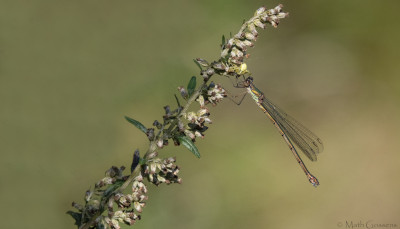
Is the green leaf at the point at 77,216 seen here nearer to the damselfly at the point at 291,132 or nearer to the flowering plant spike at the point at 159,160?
the flowering plant spike at the point at 159,160

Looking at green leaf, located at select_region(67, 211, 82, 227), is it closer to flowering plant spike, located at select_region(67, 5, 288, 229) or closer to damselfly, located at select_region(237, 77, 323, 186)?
flowering plant spike, located at select_region(67, 5, 288, 229)

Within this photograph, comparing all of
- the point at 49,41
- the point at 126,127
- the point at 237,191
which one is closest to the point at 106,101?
the point at 126,127

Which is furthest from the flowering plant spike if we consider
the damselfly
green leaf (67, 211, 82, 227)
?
the damselfly

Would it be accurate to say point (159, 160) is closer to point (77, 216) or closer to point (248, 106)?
point (77, 216)

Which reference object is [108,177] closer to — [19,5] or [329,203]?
[329,203]

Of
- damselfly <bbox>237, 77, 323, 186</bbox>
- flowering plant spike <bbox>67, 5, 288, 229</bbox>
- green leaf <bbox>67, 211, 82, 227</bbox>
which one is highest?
damselfly <bbox>237, 77, 323, 186</bbox>

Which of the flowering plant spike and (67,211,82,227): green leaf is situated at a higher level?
the flowering plant spike

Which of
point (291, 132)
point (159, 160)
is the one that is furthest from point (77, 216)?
point (291, 132)

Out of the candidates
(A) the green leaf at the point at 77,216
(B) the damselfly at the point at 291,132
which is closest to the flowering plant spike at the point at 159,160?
(A) the green leaf at the point at 77,216
